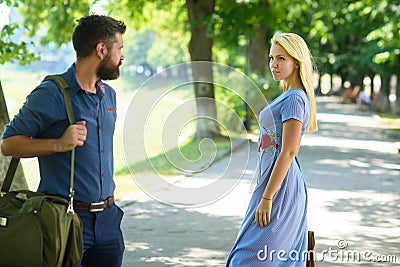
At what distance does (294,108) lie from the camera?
473 cm

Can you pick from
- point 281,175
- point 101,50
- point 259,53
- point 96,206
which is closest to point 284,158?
point 281,175

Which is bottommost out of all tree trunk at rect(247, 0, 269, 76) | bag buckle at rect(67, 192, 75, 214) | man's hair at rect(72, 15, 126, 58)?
tree trunk at rect(247, 0, 269, 76)

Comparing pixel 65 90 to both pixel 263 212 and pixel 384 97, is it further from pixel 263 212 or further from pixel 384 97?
pixel 384 97

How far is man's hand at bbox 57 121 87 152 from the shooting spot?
390 centimetres

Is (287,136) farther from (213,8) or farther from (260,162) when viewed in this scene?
(213,8)

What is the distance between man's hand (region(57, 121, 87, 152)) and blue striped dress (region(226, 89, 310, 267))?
4.39ft

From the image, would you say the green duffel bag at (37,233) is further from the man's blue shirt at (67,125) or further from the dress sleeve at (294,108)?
the dress sleeve at (294,108)

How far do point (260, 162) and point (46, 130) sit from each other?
1.42 m

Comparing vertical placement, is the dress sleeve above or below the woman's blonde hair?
below

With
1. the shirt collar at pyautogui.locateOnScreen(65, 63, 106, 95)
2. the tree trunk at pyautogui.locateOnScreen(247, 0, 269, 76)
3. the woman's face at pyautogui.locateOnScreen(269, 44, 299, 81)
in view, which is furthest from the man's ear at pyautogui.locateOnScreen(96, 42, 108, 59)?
the tree trunk at pyautogui.locateOnScreen(247, 0, 269, 76)

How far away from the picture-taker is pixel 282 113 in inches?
187

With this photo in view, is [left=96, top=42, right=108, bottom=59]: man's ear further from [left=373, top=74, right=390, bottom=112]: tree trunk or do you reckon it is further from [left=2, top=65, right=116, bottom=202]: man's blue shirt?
[left=373, top=74, right=390, bottom=112]: tree trunk

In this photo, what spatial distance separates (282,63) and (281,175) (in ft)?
2.21

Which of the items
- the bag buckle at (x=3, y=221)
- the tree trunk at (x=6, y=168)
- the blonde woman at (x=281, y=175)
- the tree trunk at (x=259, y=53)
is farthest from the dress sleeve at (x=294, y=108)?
the tree trunk at (x=259, y=53)
